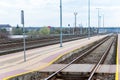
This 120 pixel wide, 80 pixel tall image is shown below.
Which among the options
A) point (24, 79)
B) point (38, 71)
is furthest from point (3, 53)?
point (24, 79)

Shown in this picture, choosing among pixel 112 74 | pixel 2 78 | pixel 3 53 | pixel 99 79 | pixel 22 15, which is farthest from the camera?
pixel 3 53

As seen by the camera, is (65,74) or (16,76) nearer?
(16,76)

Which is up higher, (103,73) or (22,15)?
(22,15)

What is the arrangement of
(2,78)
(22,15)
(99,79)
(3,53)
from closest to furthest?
(2,78)
(99,79)
(22,15)
(3,53)

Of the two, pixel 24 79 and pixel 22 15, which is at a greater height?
pixel 22 15

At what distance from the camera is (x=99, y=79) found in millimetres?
15203

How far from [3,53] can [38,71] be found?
11.5 m

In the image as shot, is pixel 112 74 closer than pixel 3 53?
Yes

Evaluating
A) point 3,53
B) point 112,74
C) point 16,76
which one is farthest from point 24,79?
point 3,53

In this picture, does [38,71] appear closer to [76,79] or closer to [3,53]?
[76,79]

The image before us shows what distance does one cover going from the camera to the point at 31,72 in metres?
16.2

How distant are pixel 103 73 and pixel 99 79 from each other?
137cm

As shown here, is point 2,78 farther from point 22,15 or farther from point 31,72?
point 22,15

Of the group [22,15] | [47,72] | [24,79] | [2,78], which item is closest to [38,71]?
[47,72]
